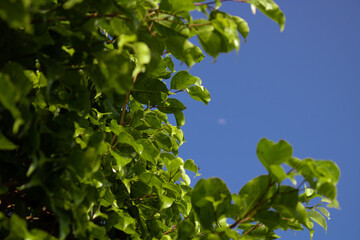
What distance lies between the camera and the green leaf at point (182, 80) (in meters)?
Answer: 1.89

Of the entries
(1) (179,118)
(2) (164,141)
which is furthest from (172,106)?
(2) (164,141)

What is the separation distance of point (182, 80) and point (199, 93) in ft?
0.46

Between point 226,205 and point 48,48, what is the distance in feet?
2.70

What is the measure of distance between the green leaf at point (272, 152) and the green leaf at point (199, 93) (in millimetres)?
836

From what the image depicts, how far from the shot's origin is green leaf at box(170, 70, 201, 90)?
1886mm

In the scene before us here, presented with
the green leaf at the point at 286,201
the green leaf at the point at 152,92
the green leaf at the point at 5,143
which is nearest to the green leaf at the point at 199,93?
the green leaf at the point at 152,92

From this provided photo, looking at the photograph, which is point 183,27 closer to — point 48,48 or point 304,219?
point 48,48

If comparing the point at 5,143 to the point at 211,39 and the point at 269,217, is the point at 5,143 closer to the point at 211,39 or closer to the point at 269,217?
the point at 211,39

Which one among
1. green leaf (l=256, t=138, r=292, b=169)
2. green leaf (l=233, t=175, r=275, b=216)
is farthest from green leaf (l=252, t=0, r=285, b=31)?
green leaf (l=233, t=175, r=275, b=216)

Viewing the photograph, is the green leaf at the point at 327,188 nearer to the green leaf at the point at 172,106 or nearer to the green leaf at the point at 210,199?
the green leaf at the point at 210,199

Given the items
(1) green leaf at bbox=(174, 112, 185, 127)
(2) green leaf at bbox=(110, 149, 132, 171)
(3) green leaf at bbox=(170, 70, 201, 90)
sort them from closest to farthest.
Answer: (2) green leaf at bbox=(110, 149, 132, 171) < (3) green leaf at bbox=(170, 70, 201, 90) < (1) green leaf at bbox=(174, 112, 185, 127)

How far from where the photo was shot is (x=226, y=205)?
119 cm

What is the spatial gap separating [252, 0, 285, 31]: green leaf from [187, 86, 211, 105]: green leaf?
743 millimetres

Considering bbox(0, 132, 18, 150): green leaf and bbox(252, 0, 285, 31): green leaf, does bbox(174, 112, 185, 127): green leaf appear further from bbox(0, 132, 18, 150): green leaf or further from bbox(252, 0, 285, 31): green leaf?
bbox(0, 132, 18, 150): green leaf
